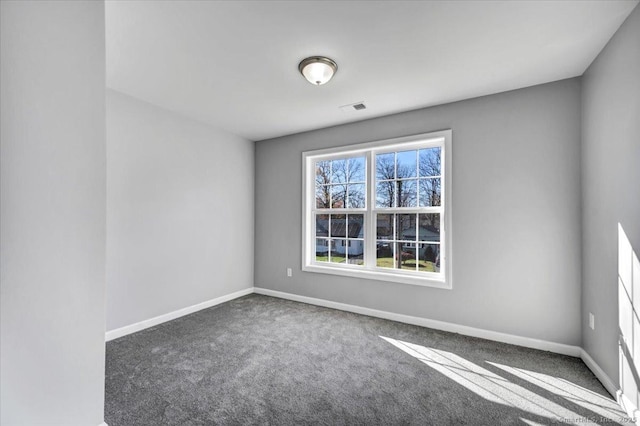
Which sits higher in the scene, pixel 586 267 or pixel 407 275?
pixel 586 267

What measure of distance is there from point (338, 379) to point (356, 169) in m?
2.65

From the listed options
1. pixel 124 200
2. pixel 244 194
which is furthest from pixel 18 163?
pixel 244 194

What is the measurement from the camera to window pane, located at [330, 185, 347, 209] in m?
4.20

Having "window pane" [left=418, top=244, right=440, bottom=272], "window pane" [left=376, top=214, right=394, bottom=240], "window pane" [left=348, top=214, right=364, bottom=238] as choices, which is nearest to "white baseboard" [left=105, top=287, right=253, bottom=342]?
"window pane" [left=348, top=214, right=364, bottom=238]

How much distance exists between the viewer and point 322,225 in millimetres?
4402

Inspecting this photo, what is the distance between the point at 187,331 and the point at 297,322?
121 centimetres

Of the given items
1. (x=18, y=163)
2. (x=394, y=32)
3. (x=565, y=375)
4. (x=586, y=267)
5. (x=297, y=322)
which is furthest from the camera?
(x=297, y=322)

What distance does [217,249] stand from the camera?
4.22 metres

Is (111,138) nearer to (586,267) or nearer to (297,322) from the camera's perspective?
(297,322)

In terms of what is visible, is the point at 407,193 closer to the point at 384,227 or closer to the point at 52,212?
the point at 384,227

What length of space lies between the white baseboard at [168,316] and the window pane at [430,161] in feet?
10.5

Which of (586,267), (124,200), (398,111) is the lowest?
(586,267)

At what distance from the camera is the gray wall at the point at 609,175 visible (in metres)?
1.88

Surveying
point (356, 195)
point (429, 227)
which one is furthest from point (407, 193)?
point (356, 195)
